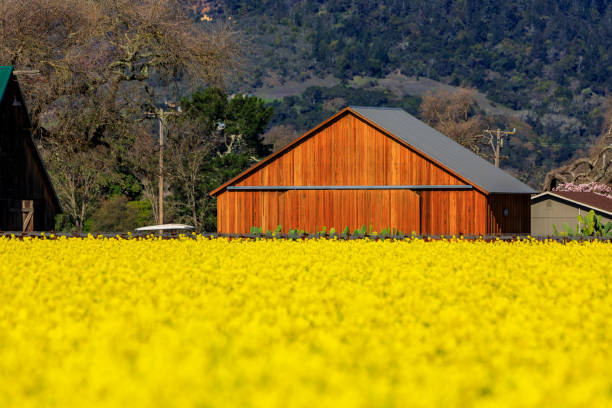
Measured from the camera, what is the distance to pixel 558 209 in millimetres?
61062

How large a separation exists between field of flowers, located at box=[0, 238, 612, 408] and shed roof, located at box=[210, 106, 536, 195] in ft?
82.8

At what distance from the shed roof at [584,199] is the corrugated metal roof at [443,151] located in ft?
41.2

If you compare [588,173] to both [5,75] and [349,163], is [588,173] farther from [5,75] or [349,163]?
[5,75]

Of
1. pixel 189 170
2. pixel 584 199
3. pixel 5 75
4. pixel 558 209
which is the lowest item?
pixel 558 209

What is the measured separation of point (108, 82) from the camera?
45.7 metres

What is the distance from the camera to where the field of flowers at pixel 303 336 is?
612 centimetres

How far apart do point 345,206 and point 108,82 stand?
13.0m

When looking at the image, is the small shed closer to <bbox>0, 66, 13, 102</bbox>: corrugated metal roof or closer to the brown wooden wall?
the brown wooden wall

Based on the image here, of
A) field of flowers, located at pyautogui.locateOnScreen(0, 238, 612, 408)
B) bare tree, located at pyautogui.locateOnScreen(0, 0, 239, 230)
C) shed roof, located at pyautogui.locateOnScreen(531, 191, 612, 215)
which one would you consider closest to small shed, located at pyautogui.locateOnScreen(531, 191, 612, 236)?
shed roof, located at pyautogui.locateOnScreen(531, 191, 612, 215)

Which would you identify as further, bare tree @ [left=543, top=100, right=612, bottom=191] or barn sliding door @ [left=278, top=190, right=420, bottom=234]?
bare tree @ [left=543, top=100, right=612, bottom=191]

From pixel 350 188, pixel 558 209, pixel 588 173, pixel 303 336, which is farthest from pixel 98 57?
pixel 588 173

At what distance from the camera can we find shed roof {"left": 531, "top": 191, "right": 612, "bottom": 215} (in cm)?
5962

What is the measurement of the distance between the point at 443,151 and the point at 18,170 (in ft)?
65.1

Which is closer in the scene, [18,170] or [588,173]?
[18,170]
